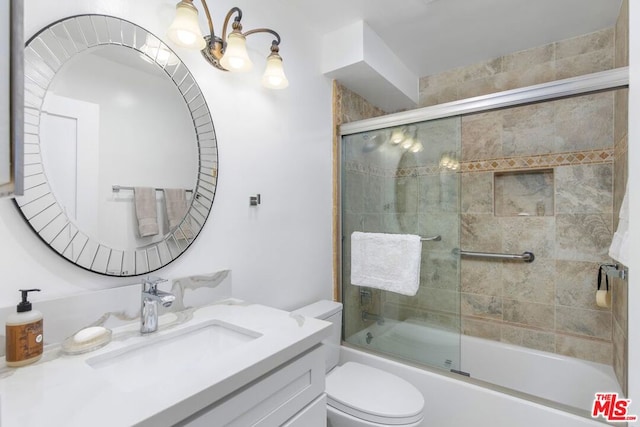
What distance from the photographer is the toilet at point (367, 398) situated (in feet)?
4.26

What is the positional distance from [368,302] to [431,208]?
0.74 metres

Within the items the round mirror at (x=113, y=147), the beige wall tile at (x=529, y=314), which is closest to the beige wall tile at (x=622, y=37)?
the beige wall tile at (x=529, y=314)

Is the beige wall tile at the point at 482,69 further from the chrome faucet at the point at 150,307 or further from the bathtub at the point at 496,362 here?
the chrome faucet at the point at 150,307

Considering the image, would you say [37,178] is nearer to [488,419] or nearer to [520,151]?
[488,419]

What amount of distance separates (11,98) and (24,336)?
60cm

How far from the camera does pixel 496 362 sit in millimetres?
2137

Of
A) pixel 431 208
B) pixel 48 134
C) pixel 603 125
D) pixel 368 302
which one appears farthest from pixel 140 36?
pixel 603 125

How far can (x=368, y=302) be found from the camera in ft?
6.77

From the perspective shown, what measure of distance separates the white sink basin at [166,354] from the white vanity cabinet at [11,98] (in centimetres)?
50

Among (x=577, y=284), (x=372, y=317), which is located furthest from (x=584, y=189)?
(x=372, y=317)

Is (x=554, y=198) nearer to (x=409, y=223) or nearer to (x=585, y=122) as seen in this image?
(x=585, y=122)

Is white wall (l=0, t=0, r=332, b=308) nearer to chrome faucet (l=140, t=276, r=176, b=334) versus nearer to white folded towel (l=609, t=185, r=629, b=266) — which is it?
chrome faucet (l=140, t=276, r=176, b=334)

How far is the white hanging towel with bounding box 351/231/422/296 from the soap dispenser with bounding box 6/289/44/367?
5.02 feet

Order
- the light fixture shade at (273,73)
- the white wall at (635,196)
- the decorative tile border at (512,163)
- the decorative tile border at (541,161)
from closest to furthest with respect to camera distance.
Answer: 1. the white wall at (635,196)
2. the light fixture shade at (273,73)
3. the decorative tile border at (512,163)
4. the decorative tile border at (541,161)
